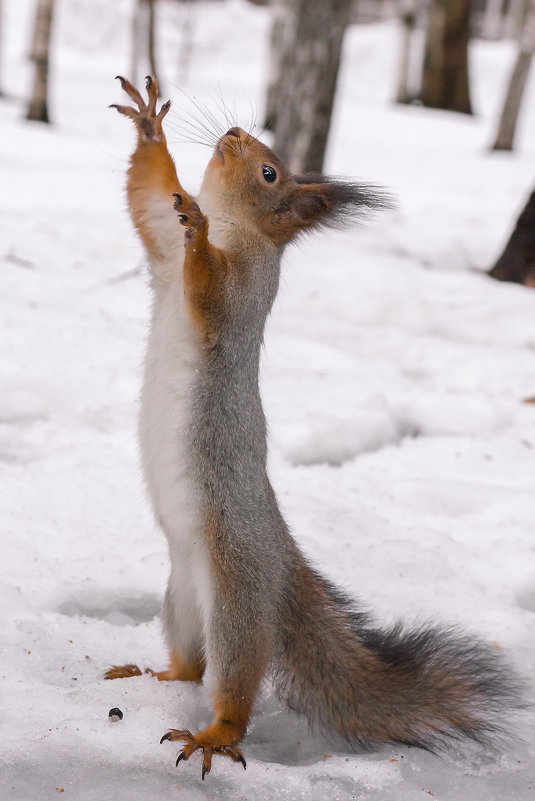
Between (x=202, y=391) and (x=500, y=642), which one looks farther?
(x=500, y=642)

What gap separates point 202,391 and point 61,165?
660cm

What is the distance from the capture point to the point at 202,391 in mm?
2398

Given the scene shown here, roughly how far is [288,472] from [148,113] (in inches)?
69.7

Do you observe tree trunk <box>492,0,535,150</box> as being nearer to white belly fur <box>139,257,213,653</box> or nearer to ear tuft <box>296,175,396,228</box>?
ear tuft <box>296,175,396,228</box>

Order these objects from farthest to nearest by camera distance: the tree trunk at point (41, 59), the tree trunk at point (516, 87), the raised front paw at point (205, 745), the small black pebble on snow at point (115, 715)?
the tree trunk at point (516, 87) < the tree trunk at point (41, 59) < the small black pebble on snow at point (115, 715) < the raised front paw at point (205, 745)

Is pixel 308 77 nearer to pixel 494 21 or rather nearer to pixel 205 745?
pixel 205 745

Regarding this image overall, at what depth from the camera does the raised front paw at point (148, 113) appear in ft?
8.48

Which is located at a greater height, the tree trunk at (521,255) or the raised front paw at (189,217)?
the raised front paw at (189,217)

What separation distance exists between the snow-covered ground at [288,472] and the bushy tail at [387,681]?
0.08 m

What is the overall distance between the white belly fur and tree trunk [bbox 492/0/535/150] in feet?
35.2

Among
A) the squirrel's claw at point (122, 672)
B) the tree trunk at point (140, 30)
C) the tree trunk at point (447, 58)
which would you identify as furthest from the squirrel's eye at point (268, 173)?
the tree trunk at point (447, 58)

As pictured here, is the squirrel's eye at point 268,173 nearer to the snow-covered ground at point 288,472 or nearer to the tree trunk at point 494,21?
the snow-covered ground at point 288,472

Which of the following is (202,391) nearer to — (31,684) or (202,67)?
(31,684)

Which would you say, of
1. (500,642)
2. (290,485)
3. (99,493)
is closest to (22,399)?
(99,493)
